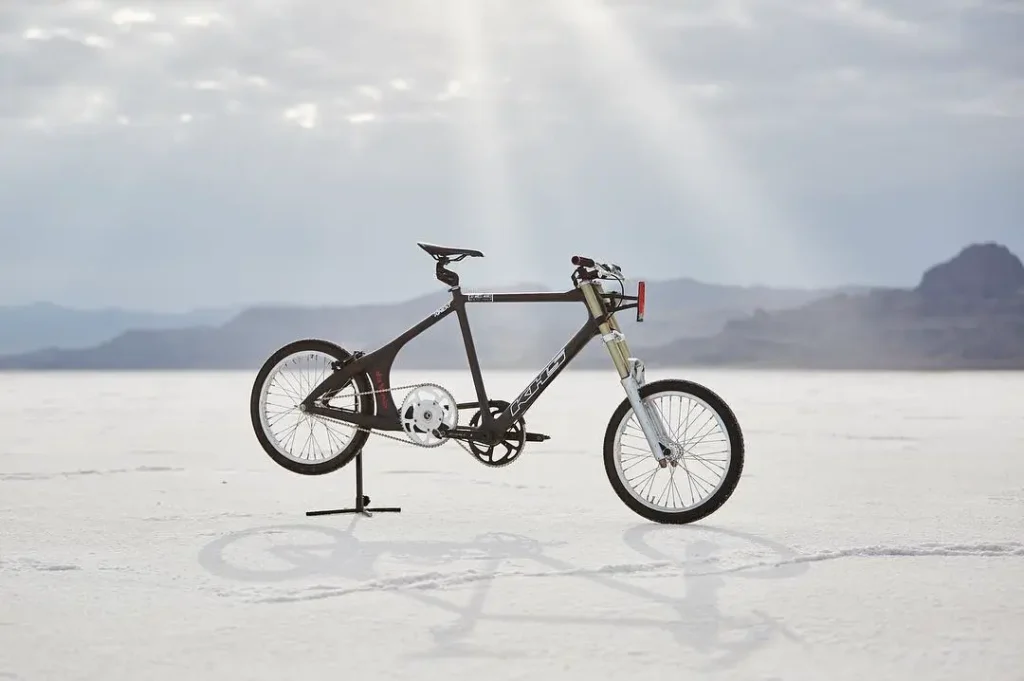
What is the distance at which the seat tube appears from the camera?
5.64m

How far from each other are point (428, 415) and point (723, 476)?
1.61 metres

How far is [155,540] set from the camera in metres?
5.12

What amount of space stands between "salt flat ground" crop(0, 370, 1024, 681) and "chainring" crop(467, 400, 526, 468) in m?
0.34

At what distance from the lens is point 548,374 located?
5867 millimetres

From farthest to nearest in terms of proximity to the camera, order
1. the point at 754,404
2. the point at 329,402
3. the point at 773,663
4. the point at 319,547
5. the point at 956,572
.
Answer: the point at 754,404 → the point at 329,402 → the point at 319,547 → the point at 956,572 → the point at 773,663

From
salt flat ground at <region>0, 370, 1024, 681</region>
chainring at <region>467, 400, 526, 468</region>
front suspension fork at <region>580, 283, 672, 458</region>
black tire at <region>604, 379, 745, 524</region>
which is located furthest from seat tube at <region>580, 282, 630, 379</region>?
salt flat ground at <region>0, 370, 1024, 681</region>

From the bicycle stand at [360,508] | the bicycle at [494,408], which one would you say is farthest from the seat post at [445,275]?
the bicycle stand at [360,508]

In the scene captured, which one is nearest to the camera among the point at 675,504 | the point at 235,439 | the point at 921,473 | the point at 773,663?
the point at 773,663

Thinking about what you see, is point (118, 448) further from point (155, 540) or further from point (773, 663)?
point (773, 663)

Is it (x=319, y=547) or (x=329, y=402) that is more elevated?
(x=329, y=402)

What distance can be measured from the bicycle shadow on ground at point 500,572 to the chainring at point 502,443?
2.27ft

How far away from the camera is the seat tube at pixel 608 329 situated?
564cm

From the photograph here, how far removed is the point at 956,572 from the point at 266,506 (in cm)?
368

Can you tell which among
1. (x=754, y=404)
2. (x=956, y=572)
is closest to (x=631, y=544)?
(x=956, y=572)
